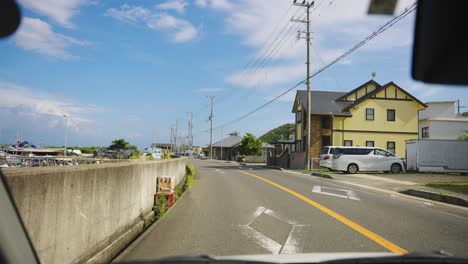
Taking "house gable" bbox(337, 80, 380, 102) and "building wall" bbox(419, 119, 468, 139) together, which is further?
"house gable" bbox(337, 80, 380, 102)

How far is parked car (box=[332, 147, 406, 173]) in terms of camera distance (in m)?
25.7

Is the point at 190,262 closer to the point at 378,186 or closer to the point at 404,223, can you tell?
the point at 404,223

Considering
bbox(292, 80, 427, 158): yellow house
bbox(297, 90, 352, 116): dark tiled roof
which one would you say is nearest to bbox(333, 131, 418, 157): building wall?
bbox(292, 80, 427, 158): yellow house

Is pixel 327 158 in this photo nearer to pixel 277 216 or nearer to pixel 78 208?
pixel 277 216

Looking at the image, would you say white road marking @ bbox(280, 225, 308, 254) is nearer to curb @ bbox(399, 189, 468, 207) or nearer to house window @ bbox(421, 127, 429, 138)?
curb @ bbox(399, 189, 468, 207)

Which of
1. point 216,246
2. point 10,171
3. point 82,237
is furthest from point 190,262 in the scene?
point 216,246

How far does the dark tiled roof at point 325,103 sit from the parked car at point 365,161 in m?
12.7

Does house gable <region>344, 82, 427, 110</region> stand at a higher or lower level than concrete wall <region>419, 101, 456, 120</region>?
higher

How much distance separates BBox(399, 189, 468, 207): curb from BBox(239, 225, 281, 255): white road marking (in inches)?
297

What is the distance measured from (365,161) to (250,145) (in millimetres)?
38052

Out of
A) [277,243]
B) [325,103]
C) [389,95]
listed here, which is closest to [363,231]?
[277,243]

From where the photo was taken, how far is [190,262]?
2.79 meters

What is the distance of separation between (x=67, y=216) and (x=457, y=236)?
6.45 meters

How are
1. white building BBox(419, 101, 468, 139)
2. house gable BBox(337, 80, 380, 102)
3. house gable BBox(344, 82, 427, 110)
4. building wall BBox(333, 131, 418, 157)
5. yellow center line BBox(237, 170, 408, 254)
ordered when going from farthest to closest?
house gable BBox(337, 80, 380, 102), building wall BBox(333, 131, 418, 157), house gable BBox(344, 82, 427, 110), white building BBox(419, 101, 468, 139), yellow center line BBox(237, 170, 408, 254)
